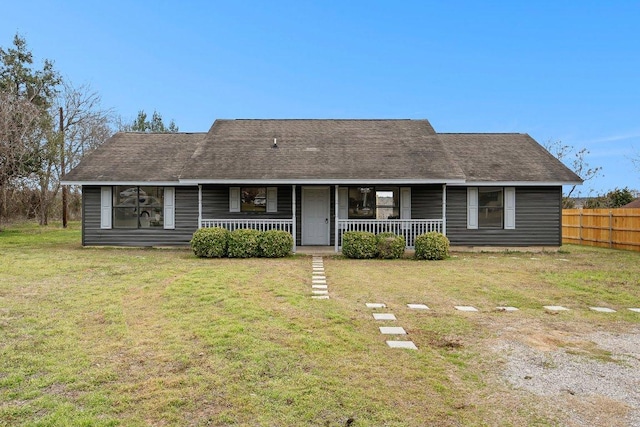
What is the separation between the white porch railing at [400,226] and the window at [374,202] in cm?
49

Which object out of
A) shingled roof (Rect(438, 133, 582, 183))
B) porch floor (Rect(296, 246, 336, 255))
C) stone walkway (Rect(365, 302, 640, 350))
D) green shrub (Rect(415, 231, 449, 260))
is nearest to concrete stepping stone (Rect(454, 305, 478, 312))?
stone walkway (Rect(365, 302, 640, 350))

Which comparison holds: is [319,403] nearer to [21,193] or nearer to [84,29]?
[84,29]

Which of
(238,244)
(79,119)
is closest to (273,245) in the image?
(238,244)

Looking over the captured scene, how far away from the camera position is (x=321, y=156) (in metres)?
14.4

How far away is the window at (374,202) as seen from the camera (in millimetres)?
14445

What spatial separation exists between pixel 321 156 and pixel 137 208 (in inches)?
271

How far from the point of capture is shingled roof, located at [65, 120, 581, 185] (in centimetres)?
1330

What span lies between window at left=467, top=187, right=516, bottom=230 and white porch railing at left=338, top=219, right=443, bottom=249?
60.5 inches

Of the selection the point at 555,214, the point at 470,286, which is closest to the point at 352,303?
the point at 470,286

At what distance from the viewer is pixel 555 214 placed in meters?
14.6

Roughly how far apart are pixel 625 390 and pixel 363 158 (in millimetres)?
11374

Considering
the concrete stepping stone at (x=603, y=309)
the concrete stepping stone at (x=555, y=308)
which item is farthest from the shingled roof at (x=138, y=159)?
the concrete stepping stone at (x=603, y=309)

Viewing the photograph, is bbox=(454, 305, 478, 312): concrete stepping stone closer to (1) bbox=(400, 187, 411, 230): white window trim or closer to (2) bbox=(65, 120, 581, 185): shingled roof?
(2) bbox=(65, 120, 581, 185): shingled roof

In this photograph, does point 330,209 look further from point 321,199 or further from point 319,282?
point 319,282
